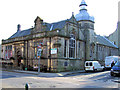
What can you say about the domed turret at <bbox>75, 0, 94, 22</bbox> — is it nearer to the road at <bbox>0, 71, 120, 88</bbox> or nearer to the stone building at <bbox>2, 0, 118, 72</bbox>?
the stone building at <bbox>2, 0, 118, 72</bbox>

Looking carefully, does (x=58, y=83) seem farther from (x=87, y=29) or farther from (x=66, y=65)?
(x=87, y=29)

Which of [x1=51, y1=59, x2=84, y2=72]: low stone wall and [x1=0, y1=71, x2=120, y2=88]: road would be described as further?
[x1=51, y1=59, x2=84, y2=72]: low stone wall

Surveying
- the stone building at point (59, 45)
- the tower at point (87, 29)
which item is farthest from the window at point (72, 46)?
the tower at point (87, 29)

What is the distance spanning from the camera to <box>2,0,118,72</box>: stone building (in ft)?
89.9

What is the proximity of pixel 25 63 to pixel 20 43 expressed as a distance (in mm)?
5015

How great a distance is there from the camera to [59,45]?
26.8m

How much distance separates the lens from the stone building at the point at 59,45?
27391mm

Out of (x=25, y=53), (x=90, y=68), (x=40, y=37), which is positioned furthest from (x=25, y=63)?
(x=90, y=68)

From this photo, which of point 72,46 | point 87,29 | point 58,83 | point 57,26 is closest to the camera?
point 58,83

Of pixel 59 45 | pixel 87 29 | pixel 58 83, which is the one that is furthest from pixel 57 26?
pixel 58 83

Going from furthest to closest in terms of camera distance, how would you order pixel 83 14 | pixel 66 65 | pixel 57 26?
pixel 83 14, pixel 57 26, pixel 66 65

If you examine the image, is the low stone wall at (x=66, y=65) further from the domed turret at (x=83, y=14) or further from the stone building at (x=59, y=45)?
the domed turret at (x=83, y=14)

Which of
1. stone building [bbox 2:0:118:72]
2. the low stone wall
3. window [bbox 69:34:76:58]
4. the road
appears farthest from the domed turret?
the road

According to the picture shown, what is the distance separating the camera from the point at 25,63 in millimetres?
33219
